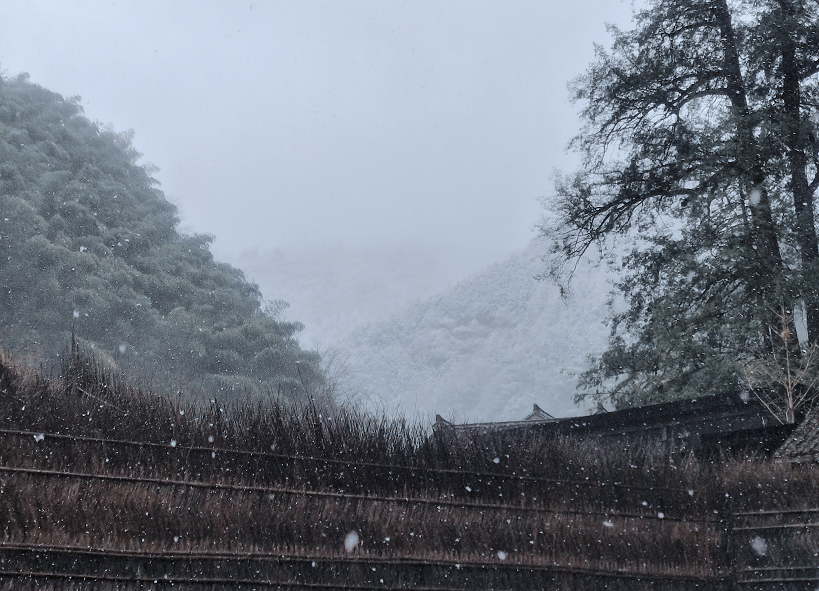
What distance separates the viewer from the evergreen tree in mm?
12875

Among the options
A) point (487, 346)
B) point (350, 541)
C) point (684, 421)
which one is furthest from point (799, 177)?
point (487, 346)

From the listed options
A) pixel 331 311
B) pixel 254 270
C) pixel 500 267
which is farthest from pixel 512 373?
pixel 254 270

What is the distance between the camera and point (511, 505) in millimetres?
6652

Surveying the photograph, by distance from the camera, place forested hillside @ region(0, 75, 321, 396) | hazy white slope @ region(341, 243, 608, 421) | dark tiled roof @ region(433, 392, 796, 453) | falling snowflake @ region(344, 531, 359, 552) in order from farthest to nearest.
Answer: hazy white slope @ region(341, 243, 608, 421) < forested hillside @ region(0, 75, 321, 396) < dark tiled roof @ region(433, 392, 796, 453) < falling snowflake @ region(344, 531, 359, 552)

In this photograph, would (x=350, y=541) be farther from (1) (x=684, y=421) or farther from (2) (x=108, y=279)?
(2) (x=108, y=279)

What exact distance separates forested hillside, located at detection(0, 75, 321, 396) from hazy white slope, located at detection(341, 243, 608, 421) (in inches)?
1838

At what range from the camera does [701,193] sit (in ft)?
45.3

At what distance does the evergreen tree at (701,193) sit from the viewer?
12875 mm

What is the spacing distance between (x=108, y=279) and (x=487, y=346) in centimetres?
7306

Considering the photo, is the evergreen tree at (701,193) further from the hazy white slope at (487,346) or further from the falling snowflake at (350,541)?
the hazy white slope at (487,346)

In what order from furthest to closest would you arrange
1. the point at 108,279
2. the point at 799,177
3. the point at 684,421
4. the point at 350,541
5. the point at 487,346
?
the point at 487,346 → the point at 108,279 → the point at 799,177 → the point at 684,421 → the point at 350,541

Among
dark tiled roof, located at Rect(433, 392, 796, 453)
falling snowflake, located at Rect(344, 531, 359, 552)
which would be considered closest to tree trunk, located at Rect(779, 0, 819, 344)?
dark tiled roof, located at Rect(433, 392, 796, 453)

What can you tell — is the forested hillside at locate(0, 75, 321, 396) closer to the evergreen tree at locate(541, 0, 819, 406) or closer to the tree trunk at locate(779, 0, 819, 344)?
the evergreen tree at locate(541, 0, 819, 406)

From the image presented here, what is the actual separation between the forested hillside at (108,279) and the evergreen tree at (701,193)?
36.3 feet
